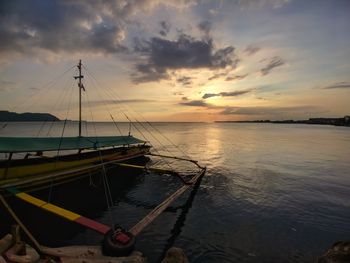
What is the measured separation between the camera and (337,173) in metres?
28.3

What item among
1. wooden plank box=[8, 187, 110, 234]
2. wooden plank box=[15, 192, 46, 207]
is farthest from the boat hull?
wooden plank box=[8, 187, 110, 234]

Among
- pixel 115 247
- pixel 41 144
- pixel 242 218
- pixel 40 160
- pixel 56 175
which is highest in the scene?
pixel 41 144

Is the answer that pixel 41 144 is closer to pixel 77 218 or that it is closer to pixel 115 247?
pixel 77 218

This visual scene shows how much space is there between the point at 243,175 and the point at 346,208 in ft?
36.6

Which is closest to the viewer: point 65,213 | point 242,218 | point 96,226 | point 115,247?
point 115,247

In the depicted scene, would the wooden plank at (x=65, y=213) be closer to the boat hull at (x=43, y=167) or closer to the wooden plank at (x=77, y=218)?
the wooden plank at (x=77, y=218)

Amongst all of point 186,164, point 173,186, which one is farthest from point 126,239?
point 186,164

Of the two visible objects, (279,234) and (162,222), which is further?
(162,222)

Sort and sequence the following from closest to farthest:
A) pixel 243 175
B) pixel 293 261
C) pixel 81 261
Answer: pixel 81 261, pixel 293 261, pixel 243 175

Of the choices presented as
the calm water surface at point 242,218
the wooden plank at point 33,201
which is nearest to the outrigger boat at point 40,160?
the wooden plank at point 33,201

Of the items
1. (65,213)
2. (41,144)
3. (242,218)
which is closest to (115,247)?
(65,213)

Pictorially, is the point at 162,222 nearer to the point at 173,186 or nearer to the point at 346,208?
the point at 173,186

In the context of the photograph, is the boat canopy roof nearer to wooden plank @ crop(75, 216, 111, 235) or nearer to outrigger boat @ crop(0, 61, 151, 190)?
outrigger boat @ crop(0, 61, 151, 190)

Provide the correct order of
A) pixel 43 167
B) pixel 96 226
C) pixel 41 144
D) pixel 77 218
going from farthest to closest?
pixel 41 144 < pixel 43 167 < pixel 77 218 < pixel 96 226
